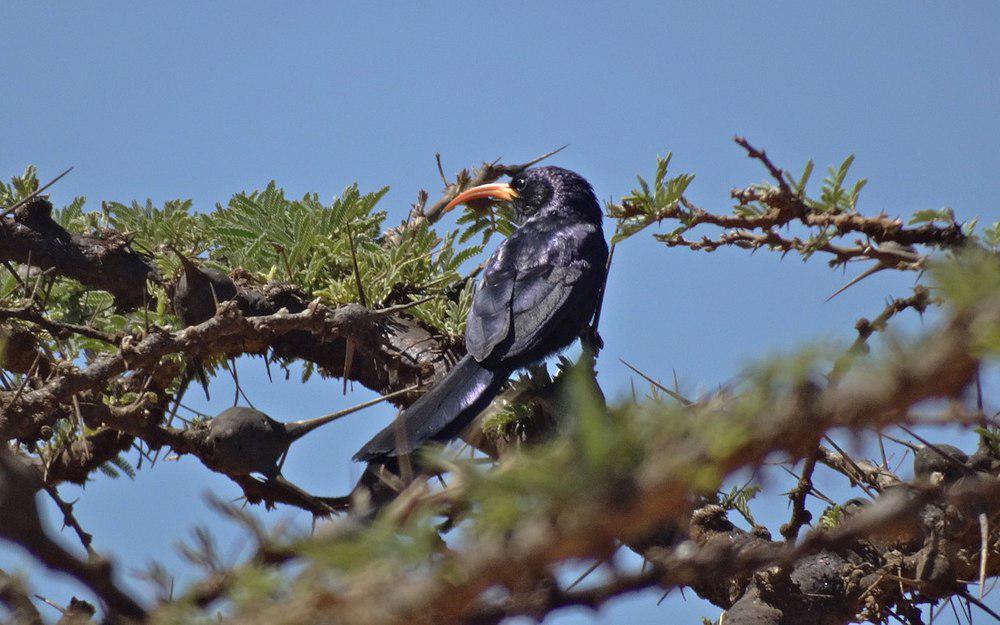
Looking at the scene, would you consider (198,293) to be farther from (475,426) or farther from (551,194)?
(551,194)

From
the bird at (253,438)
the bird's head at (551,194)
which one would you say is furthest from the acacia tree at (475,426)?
the bird's head at (551,194)

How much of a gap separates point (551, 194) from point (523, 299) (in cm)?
149

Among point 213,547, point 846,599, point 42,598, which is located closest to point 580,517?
point 213,547

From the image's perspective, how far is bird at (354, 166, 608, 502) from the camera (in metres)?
3.20

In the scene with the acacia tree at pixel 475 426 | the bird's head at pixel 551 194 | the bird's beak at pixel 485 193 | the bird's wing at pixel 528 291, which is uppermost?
the bird's head at pixel 551 194

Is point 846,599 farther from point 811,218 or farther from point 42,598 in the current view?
point 42,598

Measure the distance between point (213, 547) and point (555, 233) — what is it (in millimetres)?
3934

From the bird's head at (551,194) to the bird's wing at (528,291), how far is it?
42 cm

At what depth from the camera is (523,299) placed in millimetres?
4180

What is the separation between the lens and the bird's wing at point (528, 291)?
3770 millimetres

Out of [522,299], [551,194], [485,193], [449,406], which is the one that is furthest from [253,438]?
[551,194]

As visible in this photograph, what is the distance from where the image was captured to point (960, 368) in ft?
2.43

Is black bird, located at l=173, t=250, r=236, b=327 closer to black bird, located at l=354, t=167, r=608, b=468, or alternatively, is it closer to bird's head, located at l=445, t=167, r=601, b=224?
black bird, located at l=354, t=167, r=608, b=468

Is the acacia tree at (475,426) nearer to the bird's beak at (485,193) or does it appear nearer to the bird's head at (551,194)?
the bird's beak at (485,193)
